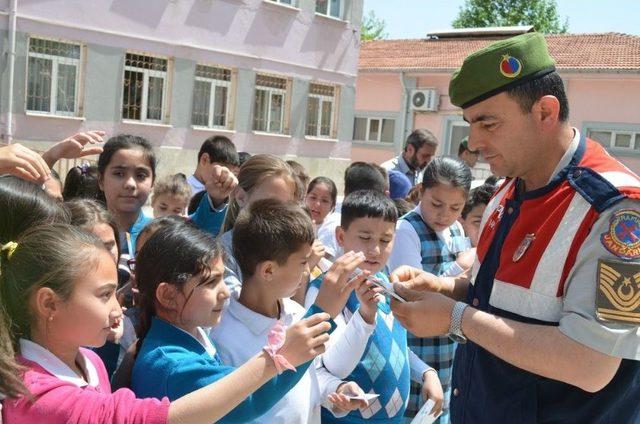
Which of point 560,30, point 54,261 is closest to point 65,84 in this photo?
point 54,261

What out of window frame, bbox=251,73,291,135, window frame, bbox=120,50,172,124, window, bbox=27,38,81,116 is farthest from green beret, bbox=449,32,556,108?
window frame, bbox=251,73,291,135

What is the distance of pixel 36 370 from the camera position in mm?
1788

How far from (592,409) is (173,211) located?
11.3ft

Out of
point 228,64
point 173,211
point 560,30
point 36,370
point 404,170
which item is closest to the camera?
point 36,370

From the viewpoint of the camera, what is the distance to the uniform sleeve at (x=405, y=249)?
3834 mm

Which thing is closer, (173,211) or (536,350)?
(536,350)

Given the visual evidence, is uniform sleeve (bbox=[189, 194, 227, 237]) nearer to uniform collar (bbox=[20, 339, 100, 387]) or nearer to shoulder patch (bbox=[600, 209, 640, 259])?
uniform collar (bbox=[20, 339, 100, 387])

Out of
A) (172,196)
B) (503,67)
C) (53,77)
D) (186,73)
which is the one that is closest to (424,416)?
(503,67)

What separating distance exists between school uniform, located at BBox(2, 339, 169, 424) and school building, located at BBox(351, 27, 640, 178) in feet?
56.4

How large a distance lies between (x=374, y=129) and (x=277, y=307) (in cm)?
2300

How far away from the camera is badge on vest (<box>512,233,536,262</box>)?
6.59ft

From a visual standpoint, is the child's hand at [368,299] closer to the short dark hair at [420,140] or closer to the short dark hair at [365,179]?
the short dark hair at [365,179]

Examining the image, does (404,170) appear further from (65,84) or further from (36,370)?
(65,84)

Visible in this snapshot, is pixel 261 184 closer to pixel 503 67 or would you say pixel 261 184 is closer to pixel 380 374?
pixel 380 374
